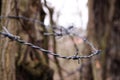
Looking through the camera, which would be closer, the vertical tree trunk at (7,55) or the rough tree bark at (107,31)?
the vertical tree trunk at (7,55)

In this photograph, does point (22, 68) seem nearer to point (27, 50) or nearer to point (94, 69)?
→ point (27, 50)

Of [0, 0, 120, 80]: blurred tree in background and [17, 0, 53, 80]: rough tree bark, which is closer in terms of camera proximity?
[0, 0, 120, 80]: blurred tree in background

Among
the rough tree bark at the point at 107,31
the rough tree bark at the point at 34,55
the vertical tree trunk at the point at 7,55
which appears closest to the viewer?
the vertical tree trunk at the point at 7,55

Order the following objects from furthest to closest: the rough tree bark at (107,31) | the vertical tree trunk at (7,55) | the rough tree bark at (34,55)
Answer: the rough tree bark at (107,31), the rough tree bark at (34,55), the vertical tree trunk at (7,55)

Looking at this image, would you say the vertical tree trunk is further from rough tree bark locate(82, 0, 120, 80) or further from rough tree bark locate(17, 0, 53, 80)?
rough tree bark locate(82, 0, 120, 80)

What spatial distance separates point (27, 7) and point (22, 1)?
7 cm

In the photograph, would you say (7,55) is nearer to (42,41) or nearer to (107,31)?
(42,41)

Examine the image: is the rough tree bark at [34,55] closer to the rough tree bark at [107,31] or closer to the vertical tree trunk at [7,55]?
the vertical tree trunk at [7,55]

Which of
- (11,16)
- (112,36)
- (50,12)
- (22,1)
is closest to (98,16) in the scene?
(112,36)

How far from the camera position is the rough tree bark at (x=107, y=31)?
4.27 metres

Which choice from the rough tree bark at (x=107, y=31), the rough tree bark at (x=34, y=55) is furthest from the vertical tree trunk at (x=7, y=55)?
the rough tree bark at (x=107, y=31)

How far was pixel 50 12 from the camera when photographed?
2.88 m

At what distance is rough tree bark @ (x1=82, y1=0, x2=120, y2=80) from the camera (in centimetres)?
427

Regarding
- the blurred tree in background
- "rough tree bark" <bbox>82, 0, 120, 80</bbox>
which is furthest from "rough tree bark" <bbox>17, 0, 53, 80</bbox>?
"rough tree bark" <bbox>82, 0, 120, 80</bbox>
